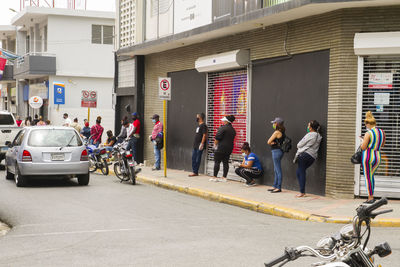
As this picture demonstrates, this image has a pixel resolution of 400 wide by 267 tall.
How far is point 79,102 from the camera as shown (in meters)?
35.7

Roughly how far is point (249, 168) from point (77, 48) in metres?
23.9

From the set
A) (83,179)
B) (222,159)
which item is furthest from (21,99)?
(222,159)

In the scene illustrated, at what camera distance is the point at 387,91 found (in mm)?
11617

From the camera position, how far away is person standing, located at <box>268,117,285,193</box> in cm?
1268

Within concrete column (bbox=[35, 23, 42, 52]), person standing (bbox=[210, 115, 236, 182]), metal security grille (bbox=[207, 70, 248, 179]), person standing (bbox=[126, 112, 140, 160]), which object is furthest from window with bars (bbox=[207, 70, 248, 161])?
concrete column (bbox=[35, 23, 42, 52])

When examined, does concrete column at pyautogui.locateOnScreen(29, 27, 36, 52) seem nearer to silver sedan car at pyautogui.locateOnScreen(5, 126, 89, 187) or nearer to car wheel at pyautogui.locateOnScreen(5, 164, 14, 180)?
car wheel at pyautogui.locateOnScreen(5, 164, 14, 180)

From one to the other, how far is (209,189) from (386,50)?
16.7 ft

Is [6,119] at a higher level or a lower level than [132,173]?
higher

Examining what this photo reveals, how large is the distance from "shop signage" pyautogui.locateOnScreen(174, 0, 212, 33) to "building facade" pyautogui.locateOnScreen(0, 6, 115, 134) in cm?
1651

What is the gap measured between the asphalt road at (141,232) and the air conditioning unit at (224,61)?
4172 millimetres

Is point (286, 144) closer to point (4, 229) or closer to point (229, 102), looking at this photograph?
point (229, 102)

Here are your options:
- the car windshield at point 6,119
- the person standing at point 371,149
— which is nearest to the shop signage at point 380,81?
the person standing at point 371,149

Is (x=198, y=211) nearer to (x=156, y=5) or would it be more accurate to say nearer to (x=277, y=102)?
(x=277, y=102)

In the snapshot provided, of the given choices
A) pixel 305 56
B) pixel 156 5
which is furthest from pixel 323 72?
pixel 156 5
